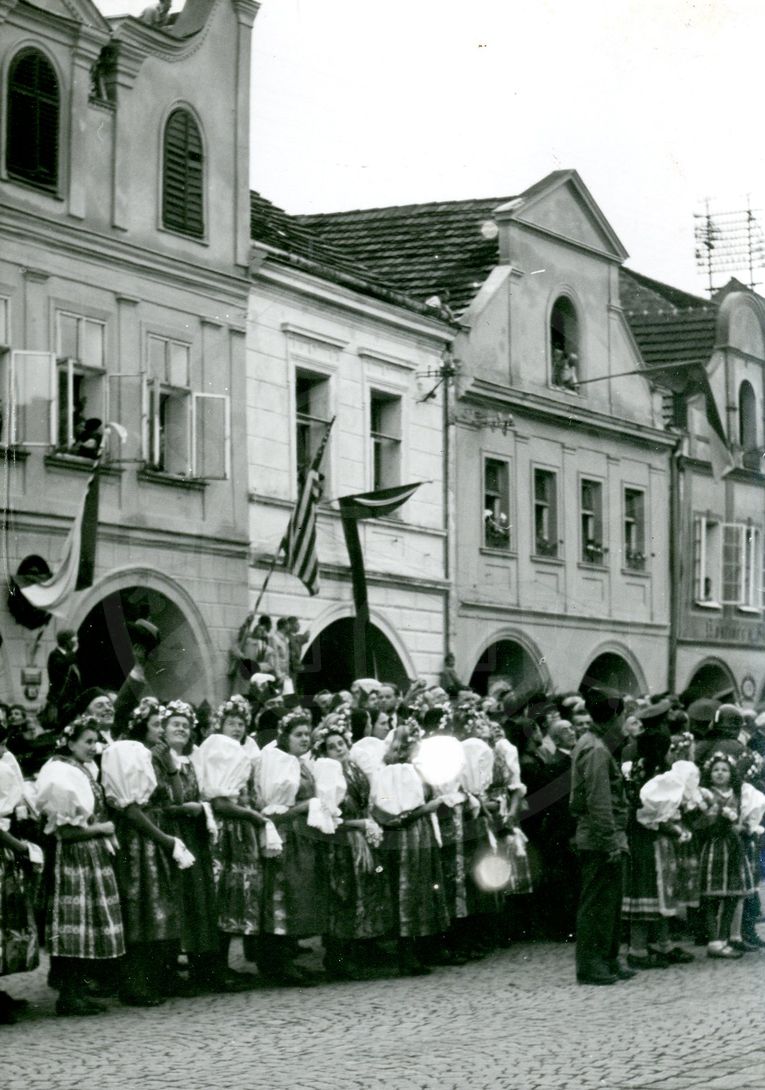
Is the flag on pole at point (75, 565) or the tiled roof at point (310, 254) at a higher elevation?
the tiled roof at point (310, 254)

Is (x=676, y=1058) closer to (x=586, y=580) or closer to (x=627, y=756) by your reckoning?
(x=627, y=756)

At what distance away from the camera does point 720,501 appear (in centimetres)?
3719

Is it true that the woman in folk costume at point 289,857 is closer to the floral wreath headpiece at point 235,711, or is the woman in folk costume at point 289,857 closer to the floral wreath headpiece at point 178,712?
the floral wreath headpiece at point 235,711

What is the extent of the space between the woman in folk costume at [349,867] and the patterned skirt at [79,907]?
2.15 m

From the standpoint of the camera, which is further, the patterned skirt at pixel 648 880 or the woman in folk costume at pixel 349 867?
the patterned skirt at pixel 648 880

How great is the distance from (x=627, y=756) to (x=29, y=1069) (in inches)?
301

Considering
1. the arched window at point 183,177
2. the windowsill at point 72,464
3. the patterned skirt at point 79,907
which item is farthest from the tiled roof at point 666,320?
the patterned skirt at point 79,907

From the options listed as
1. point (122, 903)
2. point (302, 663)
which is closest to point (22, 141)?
point (302, 663)

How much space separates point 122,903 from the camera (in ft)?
40.2

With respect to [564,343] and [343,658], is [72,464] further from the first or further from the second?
[564,343]

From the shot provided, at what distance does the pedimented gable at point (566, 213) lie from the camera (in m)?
32.0

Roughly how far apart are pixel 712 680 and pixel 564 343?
24.6 ft

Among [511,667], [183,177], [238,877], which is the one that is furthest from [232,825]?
[511,667]

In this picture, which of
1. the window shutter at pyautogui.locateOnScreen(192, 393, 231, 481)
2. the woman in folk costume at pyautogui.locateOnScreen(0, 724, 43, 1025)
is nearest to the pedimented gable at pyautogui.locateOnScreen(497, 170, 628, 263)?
the window shutter at pyautogui.locateOnScreen(192, 393, 231, 481)
